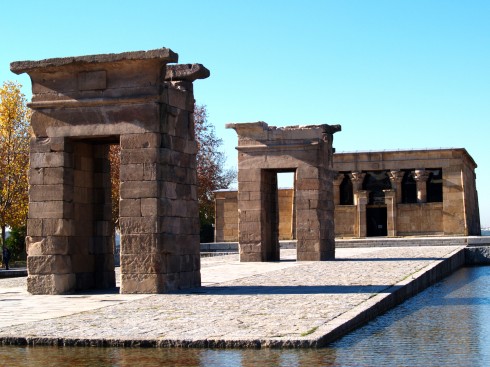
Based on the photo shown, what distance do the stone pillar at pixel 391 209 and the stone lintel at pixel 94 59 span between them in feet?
115

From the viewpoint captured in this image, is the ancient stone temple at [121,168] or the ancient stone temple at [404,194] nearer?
the ancient stone temple at [121,168]

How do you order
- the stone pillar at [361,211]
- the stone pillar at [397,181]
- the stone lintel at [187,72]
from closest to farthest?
the stone lintel at [187,72] < the stone pillar at [361,211] < the stone pillar at [397,181]

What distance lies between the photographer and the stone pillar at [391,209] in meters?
47.6

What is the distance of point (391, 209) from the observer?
47.9 metres

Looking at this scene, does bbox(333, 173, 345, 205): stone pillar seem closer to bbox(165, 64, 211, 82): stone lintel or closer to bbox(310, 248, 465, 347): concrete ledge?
bbox(310, 248, 465, 347): concrete ledge

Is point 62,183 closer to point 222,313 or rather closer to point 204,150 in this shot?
point 222,313

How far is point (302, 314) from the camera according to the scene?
Result: 1030 cm

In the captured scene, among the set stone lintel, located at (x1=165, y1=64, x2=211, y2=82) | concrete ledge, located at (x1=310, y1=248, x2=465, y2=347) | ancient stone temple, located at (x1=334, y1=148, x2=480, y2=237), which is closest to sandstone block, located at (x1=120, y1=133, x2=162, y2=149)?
stone lintel, located at (x1=165, y1=64, x2=211, y2=82)

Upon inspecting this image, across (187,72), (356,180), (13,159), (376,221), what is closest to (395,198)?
(356,180)

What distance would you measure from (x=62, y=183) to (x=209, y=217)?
38.1m

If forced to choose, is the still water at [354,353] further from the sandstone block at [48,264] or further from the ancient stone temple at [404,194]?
the ancient stone temple at [404,194]

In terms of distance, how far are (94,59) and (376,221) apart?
3782 cm

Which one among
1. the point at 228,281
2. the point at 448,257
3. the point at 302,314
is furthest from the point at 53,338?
the point at 448,257

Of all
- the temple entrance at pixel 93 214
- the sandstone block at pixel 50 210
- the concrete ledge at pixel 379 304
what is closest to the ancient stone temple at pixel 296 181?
the concrete ledge at pixel 379 304
